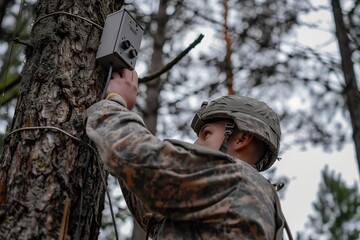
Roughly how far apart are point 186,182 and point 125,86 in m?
0.67

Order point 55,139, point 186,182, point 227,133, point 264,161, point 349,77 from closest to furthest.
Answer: point 186,182, point 55,139, point 227,133, point 264,161, point 349,77

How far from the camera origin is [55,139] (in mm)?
2080

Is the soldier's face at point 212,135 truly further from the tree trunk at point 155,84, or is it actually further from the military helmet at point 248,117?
the tree trunk at point 155,84

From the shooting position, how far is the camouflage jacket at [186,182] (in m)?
1.82

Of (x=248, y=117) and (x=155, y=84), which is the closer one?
(x=248, y=117)

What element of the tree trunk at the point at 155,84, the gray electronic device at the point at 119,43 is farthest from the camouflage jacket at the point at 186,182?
the tree trunk at the point at 155,84

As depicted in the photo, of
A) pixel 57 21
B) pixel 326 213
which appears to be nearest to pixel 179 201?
pixel 57 21

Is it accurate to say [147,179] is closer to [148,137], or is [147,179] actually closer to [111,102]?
[148,137]

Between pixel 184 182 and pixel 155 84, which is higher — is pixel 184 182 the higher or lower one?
the lower one

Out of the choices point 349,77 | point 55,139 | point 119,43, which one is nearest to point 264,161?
point 119,43

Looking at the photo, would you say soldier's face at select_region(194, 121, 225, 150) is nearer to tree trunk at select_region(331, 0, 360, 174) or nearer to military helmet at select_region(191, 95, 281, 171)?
military helmet at select_region(191, 95, 281, 171)

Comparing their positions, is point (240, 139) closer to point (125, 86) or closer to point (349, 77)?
point (125, 86)

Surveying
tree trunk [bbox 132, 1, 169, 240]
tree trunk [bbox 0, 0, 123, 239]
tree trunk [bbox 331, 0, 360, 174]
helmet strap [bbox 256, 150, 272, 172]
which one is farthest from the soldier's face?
tree trunk [bbox 132, 1, 169, 240]

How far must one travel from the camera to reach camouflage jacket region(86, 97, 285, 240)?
1.82m
